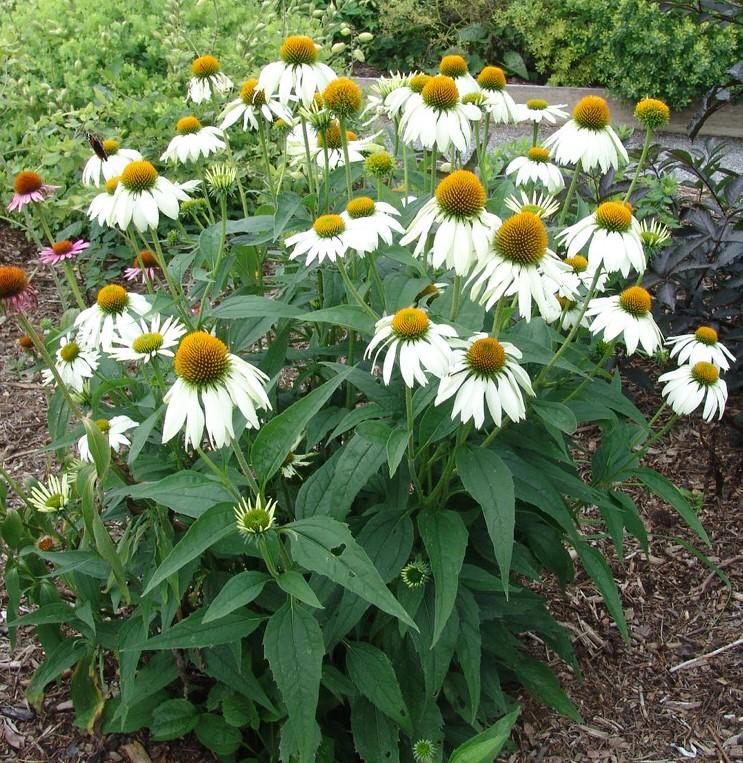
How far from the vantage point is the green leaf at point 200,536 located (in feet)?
4.34

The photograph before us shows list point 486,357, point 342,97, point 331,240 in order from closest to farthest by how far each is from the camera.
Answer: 1. point 486,357
2. point 331,240
3. point 342,97

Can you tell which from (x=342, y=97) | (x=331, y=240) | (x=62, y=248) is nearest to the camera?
(x=331, y=240)

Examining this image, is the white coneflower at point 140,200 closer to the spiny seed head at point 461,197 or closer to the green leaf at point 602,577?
the spiny seed head at point 461,197

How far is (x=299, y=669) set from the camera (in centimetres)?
140

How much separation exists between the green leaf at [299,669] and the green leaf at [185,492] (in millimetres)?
248

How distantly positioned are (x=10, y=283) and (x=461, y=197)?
959 mm

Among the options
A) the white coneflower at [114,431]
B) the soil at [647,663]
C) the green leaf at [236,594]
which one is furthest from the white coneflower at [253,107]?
the green leaf at [236,594]

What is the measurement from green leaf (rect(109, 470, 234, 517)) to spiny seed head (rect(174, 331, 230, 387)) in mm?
239

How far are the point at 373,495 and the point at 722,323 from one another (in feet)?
4.92

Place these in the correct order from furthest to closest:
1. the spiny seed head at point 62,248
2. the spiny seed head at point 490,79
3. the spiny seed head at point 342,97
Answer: the spiny seed head at point 62,248
the spiny seed head at point 490,79
the spiny seed head at point 342,97

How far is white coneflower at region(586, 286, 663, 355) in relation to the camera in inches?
65.3

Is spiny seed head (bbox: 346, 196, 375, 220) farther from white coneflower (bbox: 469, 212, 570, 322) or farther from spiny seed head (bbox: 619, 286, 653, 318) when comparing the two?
spiny seed head (bbox: 619, 286, 653, 318)

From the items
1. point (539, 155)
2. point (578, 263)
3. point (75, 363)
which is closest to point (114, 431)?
point (75, 363)

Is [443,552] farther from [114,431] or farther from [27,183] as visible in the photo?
[27,183]
